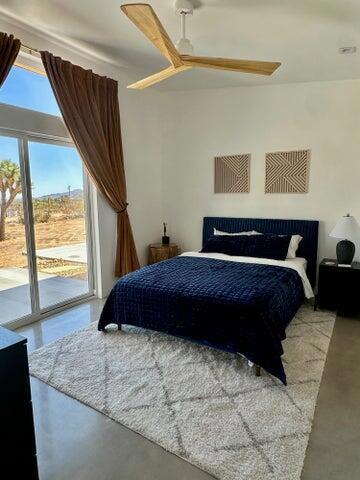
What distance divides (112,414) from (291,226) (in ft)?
11.1

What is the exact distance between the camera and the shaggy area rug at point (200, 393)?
1.81 metres

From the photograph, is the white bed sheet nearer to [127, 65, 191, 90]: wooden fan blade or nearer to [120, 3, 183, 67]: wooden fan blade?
[127, 65, 191, 90]: wooden fan blade

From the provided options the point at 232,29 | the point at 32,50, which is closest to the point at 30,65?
the point at 32,50

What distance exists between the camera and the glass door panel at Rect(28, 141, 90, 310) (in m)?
3.73

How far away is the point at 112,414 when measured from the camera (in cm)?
213

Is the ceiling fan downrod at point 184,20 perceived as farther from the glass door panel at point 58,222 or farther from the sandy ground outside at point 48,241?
the sandy ground outside at point 48,241

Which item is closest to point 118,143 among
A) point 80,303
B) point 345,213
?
point 80,303

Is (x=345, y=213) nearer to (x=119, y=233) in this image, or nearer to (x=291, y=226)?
(x=291, y=226)

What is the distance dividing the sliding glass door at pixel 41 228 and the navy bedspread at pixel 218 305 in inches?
42.7

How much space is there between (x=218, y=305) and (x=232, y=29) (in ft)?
8.30

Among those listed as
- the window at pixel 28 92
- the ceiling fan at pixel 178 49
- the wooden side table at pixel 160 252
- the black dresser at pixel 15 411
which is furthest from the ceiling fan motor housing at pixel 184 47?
the wooden side table at pixel 160 252

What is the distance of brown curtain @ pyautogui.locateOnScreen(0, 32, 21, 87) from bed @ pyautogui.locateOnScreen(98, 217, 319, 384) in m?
2.23

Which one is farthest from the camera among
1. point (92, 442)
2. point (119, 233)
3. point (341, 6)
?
point (119, 233)

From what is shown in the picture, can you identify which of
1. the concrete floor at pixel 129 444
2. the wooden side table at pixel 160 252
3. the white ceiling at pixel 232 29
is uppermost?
the white ceiling at pixel 232 29
